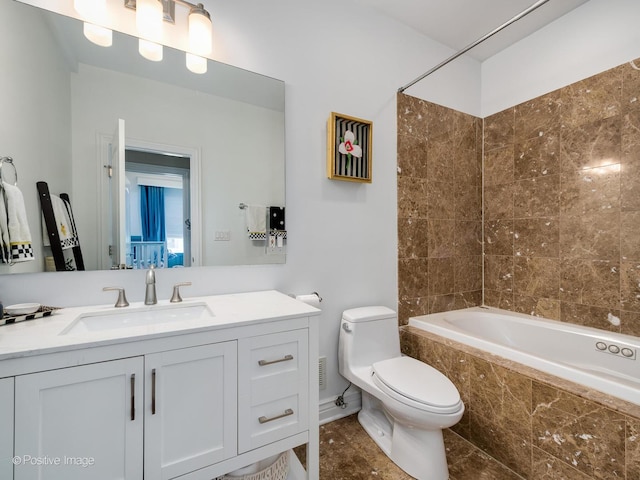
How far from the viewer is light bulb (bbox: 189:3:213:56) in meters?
1.39

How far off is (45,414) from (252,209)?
43.6 inches

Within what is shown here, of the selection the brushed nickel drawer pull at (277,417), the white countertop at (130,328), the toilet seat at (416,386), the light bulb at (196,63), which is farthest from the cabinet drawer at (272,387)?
the light bulb at (196,63)

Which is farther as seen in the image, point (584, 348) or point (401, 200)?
point (401, 200)

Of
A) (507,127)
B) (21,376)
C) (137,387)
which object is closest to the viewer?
(21,376)

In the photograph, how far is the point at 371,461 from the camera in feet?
4.94

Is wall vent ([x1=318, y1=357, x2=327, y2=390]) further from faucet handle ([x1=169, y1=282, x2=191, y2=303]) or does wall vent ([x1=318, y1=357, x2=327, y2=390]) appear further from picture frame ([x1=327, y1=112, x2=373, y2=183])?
picture frame ([x1=327, y1=112, x2=373, y2=183])

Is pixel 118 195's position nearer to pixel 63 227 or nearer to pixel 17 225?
pixel 63 227

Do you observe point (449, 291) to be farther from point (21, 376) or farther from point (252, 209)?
point (21, 376)

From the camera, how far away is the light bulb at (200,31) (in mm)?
1393

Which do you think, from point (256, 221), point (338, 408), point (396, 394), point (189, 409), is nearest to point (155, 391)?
point (189, 409)

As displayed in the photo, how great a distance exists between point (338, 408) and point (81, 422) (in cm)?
142

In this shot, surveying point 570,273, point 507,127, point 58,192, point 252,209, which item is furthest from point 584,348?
point 58,192

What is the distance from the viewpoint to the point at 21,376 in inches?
30.9

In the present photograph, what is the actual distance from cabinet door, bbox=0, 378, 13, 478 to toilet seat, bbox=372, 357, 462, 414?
4.39ft
